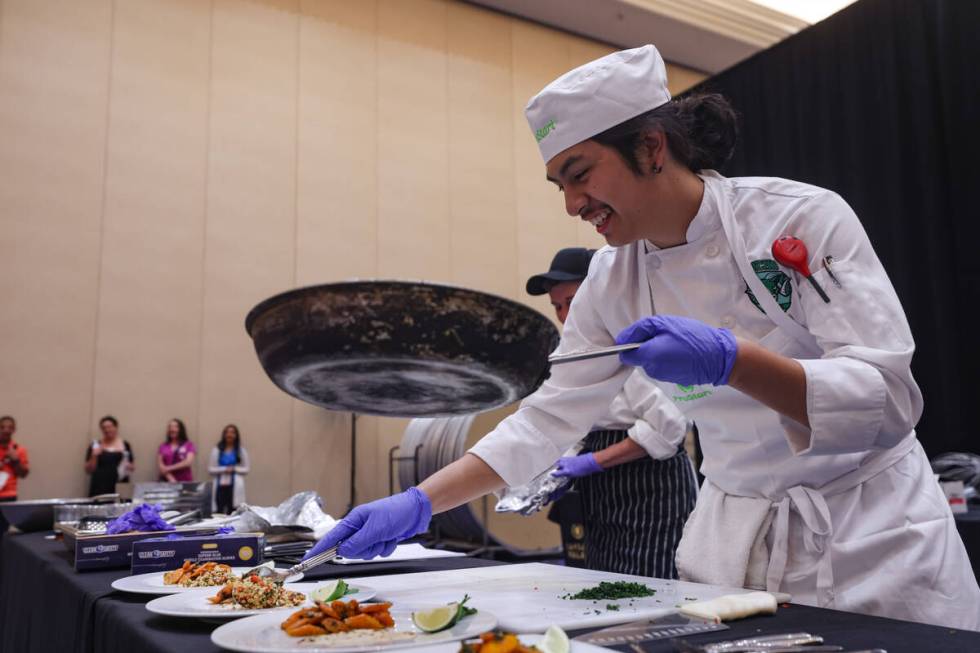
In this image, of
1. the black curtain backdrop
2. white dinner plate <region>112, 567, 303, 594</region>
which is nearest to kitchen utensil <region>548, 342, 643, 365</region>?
white dinner plate <region>112, 567, 303, 594</region>

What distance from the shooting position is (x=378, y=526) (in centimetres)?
135

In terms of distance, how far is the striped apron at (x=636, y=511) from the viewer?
2.29 meters

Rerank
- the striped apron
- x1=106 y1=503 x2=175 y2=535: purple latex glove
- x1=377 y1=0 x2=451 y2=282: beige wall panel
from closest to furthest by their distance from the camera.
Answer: x1=106 y1=503 x2=175 y2=535: purple latex glove
the striped apron
x1=377 y1=0 x2=451 y2=282: beige wall panel

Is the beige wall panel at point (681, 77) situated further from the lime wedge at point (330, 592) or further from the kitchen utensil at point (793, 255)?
the lime wedge at point (330, 592)

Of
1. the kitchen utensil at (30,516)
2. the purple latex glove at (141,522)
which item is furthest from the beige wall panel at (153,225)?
the purple latex glove at (141,522)

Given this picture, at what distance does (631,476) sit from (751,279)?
131cm

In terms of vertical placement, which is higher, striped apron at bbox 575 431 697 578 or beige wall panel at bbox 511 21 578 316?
beige wall panel at bbox 511 21 578 316

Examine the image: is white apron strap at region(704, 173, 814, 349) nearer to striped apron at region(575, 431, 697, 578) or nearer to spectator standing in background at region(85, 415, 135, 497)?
striped apron at region(575, 431, 697, 578)

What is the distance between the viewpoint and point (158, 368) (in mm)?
6973

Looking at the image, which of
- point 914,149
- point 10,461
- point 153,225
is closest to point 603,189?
point 914,149

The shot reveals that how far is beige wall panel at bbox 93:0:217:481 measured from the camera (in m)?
6.86

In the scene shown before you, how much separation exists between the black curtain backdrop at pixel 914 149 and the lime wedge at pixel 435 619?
3866 mm

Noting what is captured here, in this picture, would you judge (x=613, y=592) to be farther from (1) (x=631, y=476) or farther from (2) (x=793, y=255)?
(1) (x=631, y=476)

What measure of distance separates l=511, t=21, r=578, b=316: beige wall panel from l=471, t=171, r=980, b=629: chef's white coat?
732 centimetres
